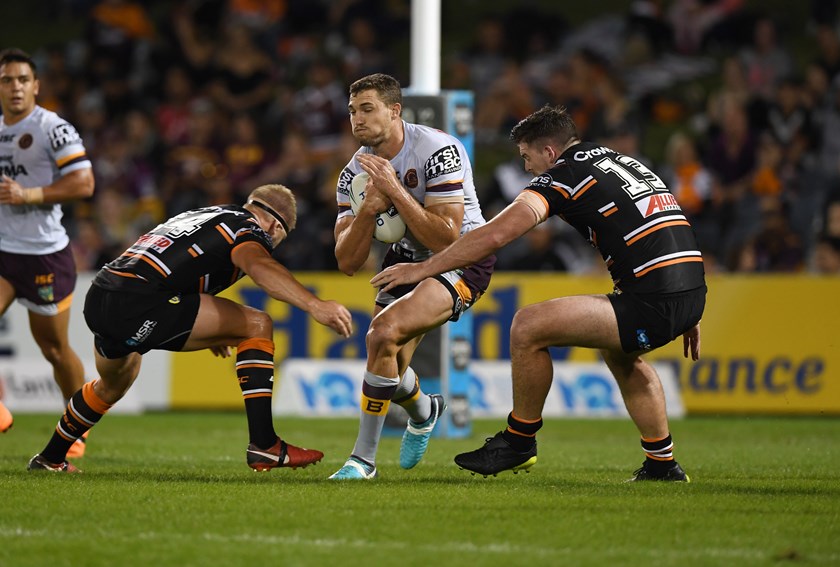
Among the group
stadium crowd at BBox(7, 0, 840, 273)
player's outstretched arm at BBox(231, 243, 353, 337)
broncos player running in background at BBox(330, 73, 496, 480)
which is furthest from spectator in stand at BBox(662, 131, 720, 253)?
player's outstretched arm at BBox(231, 243, 353, 337)

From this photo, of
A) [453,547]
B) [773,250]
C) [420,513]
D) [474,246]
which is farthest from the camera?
[773,250]

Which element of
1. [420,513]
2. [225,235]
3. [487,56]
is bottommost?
[420,513]

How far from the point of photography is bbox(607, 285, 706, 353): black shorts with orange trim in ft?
23.7

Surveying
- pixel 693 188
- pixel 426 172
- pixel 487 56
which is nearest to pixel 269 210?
pixel 426 172

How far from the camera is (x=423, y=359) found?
1178 cm

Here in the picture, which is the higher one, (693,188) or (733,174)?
(733,174)

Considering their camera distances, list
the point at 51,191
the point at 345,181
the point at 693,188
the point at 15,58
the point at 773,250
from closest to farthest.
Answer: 1. the point at 345,181
2. the point at 51,191
3. the point at 15,58
4. the point at 773,250
5. the point at 693,188

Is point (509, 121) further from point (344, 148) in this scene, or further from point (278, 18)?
point (278, 18)

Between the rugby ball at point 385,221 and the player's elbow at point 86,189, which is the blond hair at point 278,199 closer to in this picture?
the rugby ball at point 385,221

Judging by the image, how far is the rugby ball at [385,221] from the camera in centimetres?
779

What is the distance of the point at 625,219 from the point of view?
7.30 m

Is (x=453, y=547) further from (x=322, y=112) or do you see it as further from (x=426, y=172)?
(x=322, y=112)

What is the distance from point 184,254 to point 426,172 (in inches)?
58.4

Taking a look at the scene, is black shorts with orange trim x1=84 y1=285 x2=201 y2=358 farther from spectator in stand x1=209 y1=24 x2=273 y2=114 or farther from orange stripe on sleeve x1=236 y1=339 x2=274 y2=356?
spectator in stand x1=209 y1=24 x2=273 y2=114
